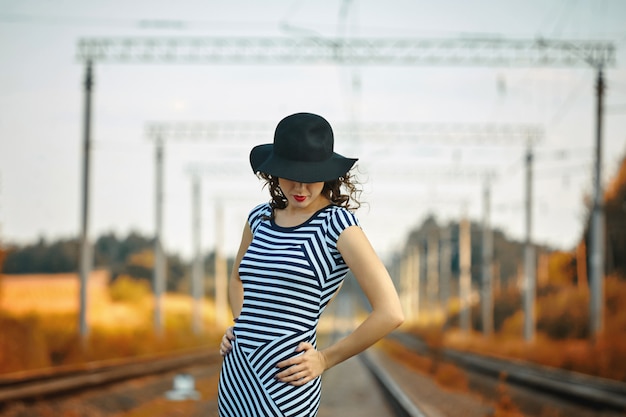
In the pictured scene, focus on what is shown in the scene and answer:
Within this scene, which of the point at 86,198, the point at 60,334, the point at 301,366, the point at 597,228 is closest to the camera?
the point at 301,366

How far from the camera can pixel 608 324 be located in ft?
111

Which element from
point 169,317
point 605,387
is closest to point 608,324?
point 605,387

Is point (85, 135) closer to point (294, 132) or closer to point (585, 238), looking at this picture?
point (294, 132)

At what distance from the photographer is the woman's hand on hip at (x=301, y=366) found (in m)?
3.03

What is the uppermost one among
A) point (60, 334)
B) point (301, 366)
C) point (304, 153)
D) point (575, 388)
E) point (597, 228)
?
point (304, 153)

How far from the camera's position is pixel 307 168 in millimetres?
3119

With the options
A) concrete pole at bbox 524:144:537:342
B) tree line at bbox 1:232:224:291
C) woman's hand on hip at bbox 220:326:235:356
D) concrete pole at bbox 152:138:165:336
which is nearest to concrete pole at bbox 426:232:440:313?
tree line at bbox 1:232:224:291

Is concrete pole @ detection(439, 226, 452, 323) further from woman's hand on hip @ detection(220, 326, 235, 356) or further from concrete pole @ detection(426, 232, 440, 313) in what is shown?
woman's hand on hip @ detection(220, 326, 235, 356)

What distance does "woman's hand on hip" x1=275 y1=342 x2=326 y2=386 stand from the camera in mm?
3029

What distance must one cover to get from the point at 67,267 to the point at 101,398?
58.6 m

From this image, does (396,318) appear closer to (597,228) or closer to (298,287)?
(298,287)

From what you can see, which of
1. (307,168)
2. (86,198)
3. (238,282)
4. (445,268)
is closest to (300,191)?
Result: (307,168)

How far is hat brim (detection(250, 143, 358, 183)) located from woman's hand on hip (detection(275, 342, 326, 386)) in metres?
0.49

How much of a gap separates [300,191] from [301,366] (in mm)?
524
